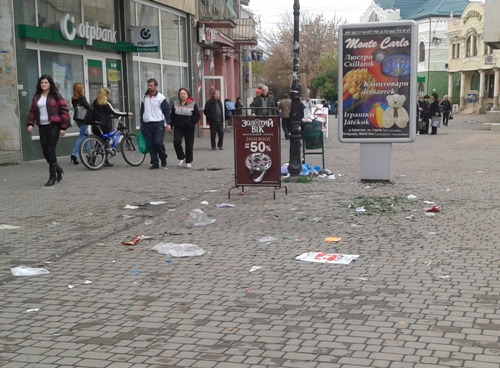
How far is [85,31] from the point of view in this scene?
16469mm

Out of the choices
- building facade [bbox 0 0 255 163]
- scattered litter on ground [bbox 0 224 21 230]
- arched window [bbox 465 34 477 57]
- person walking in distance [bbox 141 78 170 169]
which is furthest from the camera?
arched window [bbox 465 34 477 57]

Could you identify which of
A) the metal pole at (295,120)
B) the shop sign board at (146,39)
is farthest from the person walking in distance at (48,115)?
the shop sign board at (146,39)

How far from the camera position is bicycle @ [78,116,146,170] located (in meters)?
13.3

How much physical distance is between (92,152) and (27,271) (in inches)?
299

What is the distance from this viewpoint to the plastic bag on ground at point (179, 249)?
666cm

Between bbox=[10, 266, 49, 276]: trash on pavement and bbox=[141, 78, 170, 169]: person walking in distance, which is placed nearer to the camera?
bbox=[10, 266, 49, 276]: trash on pavement

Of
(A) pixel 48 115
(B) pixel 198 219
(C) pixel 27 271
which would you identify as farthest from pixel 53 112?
(C) pixel 27 271

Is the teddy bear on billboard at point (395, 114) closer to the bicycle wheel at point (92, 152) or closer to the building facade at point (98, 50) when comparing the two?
the bicycle wheel at point (92, 152)

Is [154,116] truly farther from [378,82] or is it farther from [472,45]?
[472,45]

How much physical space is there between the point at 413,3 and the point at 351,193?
72.1 metres

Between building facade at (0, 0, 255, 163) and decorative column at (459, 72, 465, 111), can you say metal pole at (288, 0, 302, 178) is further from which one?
decorative column at (459, 72, 465, 111)

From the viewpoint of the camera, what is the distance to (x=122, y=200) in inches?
390

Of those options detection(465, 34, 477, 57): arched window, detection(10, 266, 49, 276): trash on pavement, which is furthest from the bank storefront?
detection(465, 34, 477, 57): arched window

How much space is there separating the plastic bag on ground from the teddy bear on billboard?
5.33 metres
